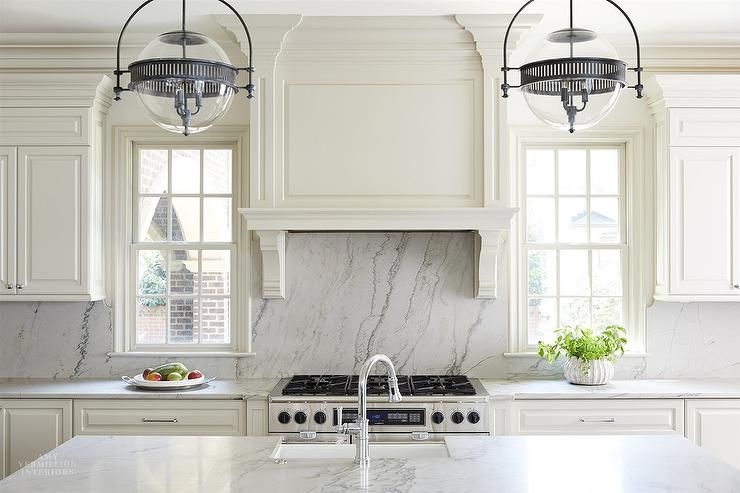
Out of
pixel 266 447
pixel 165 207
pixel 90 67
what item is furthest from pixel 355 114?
pixel 266 447

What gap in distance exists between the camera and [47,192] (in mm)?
3873

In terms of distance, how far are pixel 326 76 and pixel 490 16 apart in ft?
2.85

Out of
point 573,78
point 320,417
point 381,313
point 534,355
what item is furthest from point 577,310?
point 573,78

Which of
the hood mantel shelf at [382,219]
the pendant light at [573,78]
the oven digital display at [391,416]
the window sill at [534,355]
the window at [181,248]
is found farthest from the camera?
Answer: the window at [181,248]

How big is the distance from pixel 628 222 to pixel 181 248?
8.15 ft

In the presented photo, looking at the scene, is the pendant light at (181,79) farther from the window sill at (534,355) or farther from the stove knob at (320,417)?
the window sill at (534,355)

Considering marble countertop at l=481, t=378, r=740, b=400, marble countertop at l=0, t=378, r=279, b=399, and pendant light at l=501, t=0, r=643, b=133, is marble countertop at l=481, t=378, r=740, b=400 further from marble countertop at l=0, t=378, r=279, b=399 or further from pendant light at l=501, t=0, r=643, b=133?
pendant light at l=501, t=0, r=643, b=133

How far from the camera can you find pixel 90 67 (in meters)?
4.07

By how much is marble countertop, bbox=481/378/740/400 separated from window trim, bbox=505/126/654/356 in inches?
10.0

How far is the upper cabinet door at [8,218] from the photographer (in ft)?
12.7

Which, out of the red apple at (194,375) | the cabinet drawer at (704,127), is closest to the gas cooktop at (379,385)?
the red apple at (194,375)

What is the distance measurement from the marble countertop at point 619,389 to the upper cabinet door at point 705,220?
478 millimetres

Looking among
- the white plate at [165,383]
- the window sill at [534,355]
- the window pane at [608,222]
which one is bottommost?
the white plate at [165,383]

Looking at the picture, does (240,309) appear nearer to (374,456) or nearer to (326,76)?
(326,76)
